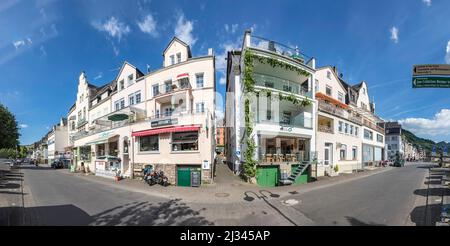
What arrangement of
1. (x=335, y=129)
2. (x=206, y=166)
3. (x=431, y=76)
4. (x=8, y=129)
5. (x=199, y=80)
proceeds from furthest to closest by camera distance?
(x=8, y=129) < (x=335, y=129) < (x=199, y=80) < (x=206, y=166) < (x=431, y=76)

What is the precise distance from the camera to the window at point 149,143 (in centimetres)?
1905

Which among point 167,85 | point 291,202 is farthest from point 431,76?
point 167,85

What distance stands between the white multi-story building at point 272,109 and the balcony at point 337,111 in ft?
9.50

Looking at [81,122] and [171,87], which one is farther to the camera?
[81,122]

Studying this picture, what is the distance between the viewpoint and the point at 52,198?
11727 millimetres

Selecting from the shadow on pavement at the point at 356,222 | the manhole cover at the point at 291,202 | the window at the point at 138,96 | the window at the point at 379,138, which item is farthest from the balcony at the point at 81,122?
the window at the point at 379,138

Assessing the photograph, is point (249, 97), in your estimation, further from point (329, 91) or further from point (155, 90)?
point (329, 91)

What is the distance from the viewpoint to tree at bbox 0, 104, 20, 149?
28.1m

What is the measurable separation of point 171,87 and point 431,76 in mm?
18400

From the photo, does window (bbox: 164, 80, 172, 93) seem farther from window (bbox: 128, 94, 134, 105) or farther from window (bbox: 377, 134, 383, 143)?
window (bbox: 377, 134, 383, 143)

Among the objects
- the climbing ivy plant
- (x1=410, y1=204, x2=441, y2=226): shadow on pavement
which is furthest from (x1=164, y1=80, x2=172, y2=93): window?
(x1=410, y1=204, x2=441, y2=226): shadow on pavement

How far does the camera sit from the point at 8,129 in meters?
29.0

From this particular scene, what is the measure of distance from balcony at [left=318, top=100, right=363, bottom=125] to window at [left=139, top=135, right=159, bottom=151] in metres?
16.1

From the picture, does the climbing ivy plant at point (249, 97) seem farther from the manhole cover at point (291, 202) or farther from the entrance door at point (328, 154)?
the entrance door at point (328, 154)
